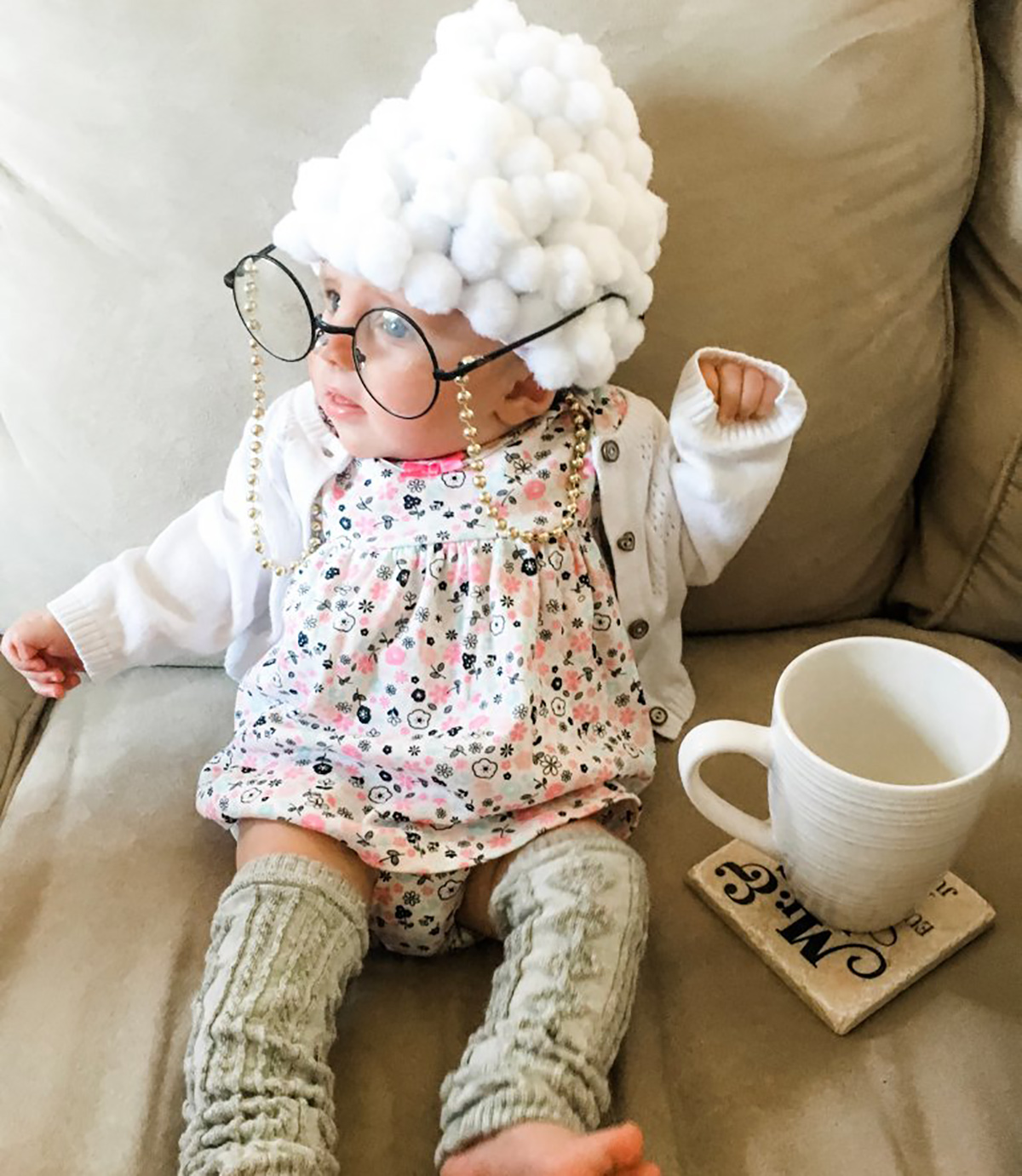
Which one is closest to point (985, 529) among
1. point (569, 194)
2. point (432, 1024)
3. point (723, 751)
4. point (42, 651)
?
point (723, 751)

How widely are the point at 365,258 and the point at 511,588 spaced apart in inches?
9.8

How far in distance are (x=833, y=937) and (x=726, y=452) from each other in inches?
13.2

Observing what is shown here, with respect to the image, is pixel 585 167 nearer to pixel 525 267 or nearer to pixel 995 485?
pixel 525 267

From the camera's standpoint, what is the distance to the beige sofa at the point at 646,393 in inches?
28.3

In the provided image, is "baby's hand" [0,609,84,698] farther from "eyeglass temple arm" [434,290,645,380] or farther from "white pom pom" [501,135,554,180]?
"white pom pom" [501,135,554,180]

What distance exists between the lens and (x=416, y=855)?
0.78 m

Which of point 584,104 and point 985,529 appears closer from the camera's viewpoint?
point 584,104

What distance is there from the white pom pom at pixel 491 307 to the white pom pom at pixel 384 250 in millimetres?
46

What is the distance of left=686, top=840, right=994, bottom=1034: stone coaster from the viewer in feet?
2.36

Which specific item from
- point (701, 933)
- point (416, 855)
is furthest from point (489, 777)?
point (701, 933)

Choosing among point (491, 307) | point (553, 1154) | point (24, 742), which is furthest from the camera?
point (24, 742)

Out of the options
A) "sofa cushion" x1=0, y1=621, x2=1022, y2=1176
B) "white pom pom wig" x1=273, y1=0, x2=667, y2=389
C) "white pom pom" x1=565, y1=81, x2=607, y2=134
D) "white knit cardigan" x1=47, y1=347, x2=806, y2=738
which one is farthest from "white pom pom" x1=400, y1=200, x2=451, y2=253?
"sofa cushion" x1=0, y1=621, x2=1022, y2=1176

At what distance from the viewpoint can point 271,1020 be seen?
2.20 feet

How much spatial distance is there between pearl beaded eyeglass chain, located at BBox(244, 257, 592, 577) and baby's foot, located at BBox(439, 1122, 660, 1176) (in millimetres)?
386
